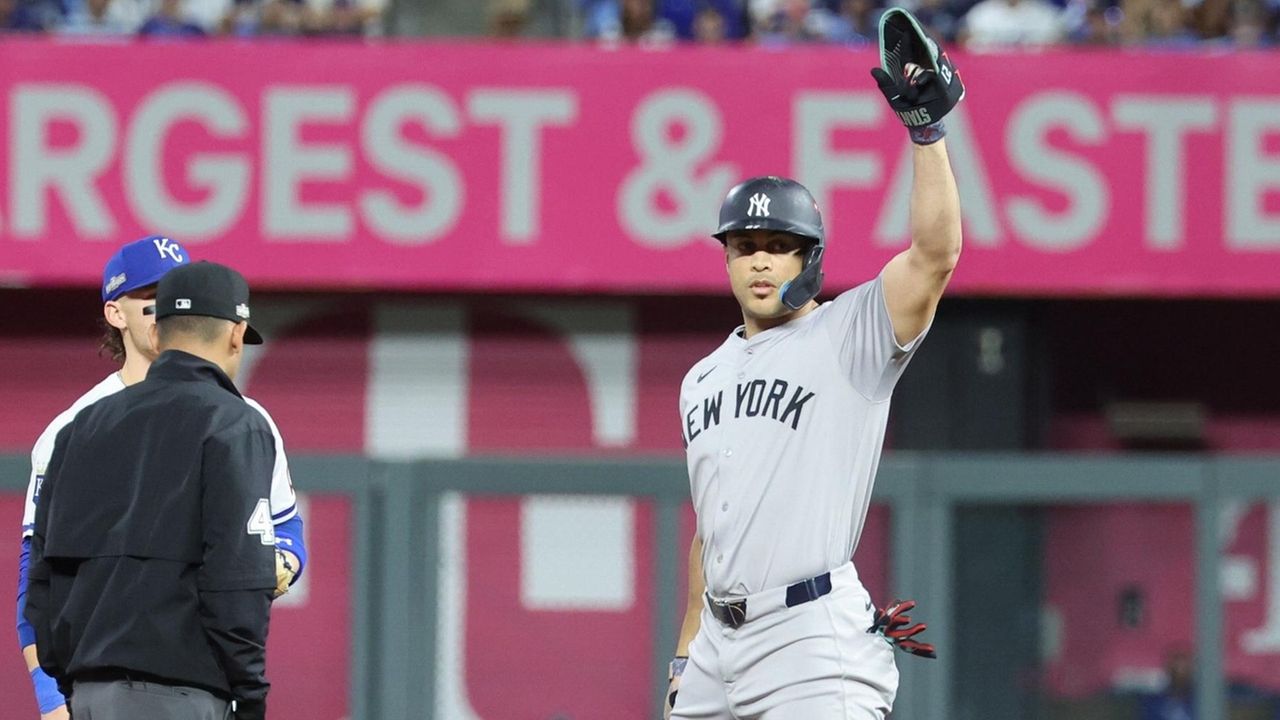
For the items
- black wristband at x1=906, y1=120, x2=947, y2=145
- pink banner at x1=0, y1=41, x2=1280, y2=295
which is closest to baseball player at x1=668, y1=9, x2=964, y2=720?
black wristband at x1=906, y1=120, x2=947, y2=145

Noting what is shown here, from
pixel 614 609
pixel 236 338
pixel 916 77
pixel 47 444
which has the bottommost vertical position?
pixel 614 609

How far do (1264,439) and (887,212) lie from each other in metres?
2.81

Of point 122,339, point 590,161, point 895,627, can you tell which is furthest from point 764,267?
point 590,161

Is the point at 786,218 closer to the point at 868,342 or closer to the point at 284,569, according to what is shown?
the point at 868,342

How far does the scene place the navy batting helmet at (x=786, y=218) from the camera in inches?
162

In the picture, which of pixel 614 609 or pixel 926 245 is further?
pixel 614 609

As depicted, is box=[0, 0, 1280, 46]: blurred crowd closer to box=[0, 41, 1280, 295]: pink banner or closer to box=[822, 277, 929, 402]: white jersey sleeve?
box=[0, 41, 1280, 295]: pink banner

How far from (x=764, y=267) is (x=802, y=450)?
43 cm

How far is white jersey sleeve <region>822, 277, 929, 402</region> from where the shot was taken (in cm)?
389

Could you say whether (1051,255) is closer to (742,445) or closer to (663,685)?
(663,685)

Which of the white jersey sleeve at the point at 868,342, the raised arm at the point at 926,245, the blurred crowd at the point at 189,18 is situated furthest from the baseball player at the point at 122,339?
the blurred crowd at the point at 189,18

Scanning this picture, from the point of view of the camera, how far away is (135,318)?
4320 millimetres

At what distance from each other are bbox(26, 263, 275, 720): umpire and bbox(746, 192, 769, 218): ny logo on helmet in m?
1.16

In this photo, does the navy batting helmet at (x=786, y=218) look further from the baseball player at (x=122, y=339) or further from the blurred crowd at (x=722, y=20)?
the blurred crowd at (x=722, y=20)
